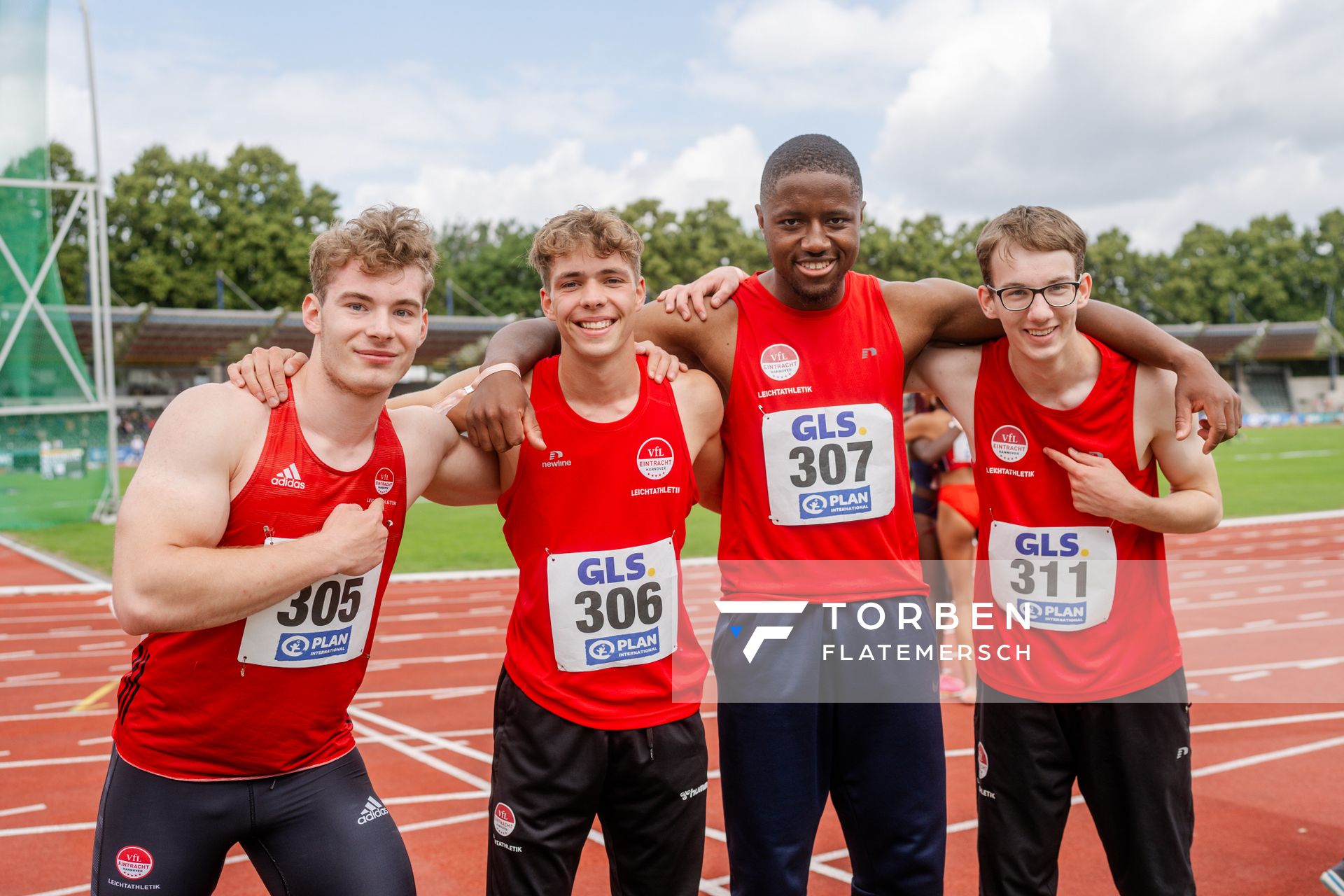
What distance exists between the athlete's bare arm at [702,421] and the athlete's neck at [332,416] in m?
0.90

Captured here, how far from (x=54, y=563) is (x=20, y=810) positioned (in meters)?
9.49

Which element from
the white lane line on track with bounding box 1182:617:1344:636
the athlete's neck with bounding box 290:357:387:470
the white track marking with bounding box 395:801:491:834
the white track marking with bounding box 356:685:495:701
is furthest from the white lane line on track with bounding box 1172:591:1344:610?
the athlete's neck with bounding box 290:357:387:470

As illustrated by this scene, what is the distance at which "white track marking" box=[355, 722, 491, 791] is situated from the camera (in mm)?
5559

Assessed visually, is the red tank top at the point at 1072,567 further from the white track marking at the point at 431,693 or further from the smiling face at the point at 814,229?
the white track marking at the point at 431,693

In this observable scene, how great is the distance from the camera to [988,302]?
3.20 metres

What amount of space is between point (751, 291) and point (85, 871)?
3.83 meters

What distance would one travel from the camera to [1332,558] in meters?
12.9

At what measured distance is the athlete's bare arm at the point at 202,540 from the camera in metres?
2.43

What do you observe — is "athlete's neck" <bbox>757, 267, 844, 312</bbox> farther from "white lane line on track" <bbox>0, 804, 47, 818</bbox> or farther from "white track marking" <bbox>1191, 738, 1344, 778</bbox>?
"white lane line on track" <bbox>0, 804, 47, 818</bbox>

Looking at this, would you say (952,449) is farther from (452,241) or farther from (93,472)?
(452,241)

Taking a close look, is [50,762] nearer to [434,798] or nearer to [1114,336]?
[434,798]

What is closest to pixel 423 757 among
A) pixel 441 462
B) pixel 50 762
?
pixel 50 762

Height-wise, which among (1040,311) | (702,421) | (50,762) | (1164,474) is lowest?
(50,762)

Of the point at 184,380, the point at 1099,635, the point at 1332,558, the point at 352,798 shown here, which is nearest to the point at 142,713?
the point at 352,798
